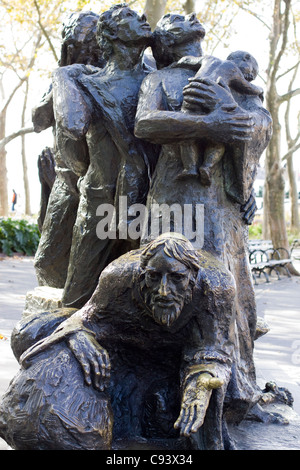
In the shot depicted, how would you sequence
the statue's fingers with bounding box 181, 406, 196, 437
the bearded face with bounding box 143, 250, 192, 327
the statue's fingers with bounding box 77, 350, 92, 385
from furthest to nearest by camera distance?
the statue's fingers with bounding box 77, 350, 92, 385 → the bearded face with bounding box 143, 250, 192, 327 → the statue's fingers with bounding box 181, 406, 196, 437

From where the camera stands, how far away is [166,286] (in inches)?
101

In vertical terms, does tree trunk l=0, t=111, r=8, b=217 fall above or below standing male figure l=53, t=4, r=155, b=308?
above

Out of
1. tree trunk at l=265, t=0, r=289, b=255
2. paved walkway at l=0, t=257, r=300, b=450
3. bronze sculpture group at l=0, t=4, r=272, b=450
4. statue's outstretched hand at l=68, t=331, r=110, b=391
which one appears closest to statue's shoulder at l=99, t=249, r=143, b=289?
bronze sculpture group at l=0, t=4, r=272, b=450

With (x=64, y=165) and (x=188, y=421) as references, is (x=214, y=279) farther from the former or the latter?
(x=64, y=165)

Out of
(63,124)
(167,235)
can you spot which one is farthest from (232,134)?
(63,124)

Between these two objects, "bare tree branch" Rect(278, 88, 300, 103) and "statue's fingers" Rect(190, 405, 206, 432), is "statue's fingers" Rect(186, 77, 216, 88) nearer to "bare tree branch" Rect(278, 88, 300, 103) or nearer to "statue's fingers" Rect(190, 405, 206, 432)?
"statue's fingers" Rect(190, 405, 206, 432)

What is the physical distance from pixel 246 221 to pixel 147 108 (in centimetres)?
89

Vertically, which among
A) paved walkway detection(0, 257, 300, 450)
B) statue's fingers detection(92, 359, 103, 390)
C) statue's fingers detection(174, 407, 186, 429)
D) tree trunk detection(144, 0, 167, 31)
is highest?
tree trunk detection(144, 0, 167, 31)

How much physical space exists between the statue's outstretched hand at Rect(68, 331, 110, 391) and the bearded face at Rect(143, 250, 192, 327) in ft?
1.15

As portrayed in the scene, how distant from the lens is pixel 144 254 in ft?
8.75

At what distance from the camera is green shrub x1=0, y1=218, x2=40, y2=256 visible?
14672 mm

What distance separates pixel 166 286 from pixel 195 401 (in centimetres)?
50

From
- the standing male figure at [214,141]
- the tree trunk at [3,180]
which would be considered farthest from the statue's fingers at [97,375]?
the tree trunk at [3,180]

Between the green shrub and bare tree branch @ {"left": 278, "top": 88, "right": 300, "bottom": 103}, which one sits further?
the green shrub
